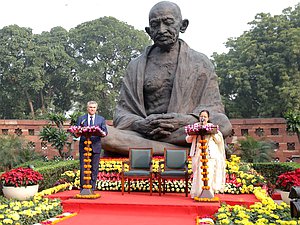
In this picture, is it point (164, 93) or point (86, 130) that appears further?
point (164, 93)

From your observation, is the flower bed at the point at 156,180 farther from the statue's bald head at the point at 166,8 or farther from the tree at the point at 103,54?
the tree at the point at 103,54

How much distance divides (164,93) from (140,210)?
4.21 m

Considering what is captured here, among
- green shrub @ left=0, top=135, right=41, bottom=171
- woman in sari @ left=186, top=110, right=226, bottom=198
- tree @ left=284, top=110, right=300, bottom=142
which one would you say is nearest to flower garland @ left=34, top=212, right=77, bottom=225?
woman in sari @ left=186, top=110, right=226, bottom=198

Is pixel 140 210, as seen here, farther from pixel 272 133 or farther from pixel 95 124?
pixel 272 133

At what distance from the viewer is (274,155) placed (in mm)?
17312

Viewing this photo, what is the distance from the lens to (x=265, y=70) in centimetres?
2145

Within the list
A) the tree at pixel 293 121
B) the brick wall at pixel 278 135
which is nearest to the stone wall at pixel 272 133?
the brick wall at pixel 278 135

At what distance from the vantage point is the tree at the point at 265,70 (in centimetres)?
2033

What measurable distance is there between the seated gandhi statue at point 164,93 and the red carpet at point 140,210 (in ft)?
8.20

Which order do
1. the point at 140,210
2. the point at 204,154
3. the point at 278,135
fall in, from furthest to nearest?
the point at 278,135 < the point at 204,154 < the point at 140,210

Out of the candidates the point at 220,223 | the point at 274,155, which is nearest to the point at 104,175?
the point at 220,223

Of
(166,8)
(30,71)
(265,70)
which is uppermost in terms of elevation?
(30,71)

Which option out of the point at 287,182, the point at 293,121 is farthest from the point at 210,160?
the point at 293,121

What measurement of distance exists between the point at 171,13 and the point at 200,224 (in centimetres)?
552
